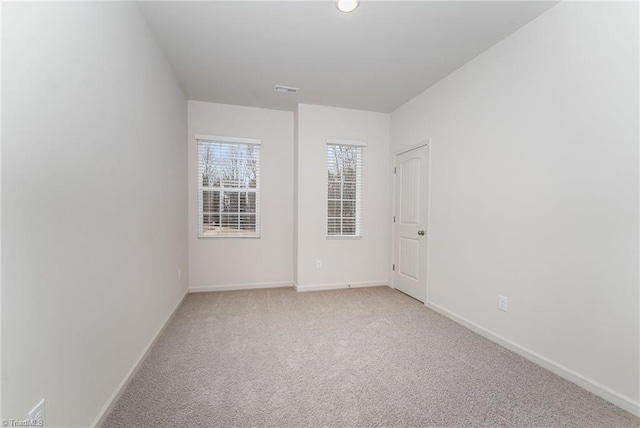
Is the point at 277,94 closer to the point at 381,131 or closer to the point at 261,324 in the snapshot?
the point at 381,131

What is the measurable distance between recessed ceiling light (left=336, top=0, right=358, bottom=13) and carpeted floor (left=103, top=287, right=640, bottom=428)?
2.67 meters

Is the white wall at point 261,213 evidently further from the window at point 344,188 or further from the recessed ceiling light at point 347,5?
the recessed ceiling light at point 347,5

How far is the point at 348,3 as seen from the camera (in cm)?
196

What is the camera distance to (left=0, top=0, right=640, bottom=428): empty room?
1.15 metres

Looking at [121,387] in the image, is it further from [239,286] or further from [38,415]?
[239,286]

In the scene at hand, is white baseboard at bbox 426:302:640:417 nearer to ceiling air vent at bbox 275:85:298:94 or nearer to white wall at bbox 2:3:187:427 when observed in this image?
white wall at bbox 2:3:187:427

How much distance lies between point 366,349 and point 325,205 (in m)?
2.16

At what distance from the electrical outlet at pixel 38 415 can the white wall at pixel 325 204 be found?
2.93 meters

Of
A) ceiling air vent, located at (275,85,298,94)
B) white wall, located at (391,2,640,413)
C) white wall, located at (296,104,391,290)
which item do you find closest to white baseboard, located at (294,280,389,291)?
white wall, located at (296,104,391,290)

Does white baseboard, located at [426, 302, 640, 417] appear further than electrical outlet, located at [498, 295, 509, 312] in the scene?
No

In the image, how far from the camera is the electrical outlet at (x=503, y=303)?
7.73 ft

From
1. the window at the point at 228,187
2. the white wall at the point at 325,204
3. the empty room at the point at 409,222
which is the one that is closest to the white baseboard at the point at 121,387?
the empty room at the point at 409,222

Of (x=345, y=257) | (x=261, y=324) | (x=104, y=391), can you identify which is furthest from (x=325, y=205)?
(x=104, y=391)

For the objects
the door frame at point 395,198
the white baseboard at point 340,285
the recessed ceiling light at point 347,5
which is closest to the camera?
the recessed ceiling light at point 347,5
